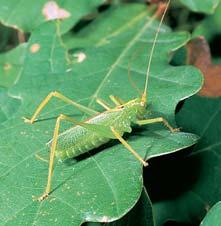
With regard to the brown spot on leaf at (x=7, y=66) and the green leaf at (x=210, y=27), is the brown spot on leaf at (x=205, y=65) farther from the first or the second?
the brown spot on leaf at (x=7, y=66)

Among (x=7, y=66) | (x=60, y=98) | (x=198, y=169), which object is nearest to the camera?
(x=60, y=98)

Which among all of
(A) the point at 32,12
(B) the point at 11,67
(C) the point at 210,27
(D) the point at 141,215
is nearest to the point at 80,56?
(A) the point at 32,12

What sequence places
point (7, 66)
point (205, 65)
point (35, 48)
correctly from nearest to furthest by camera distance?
point (35, 48) → point (205, 65) → point (7, 66)

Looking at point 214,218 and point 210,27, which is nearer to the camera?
point 214,218

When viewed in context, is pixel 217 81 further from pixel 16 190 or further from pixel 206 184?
pixel 16 190

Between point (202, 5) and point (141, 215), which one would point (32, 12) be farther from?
point (141, 215)

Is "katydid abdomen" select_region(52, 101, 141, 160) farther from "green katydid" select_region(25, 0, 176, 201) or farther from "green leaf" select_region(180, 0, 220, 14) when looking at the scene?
"green leaf" select_region(180, 0, 220, 14)

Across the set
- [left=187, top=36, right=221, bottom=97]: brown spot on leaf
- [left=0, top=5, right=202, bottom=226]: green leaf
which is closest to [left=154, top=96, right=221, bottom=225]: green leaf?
[left=187, top=36, right=221, bottom=97]: brown spot on leaf
